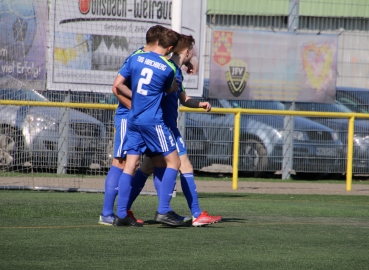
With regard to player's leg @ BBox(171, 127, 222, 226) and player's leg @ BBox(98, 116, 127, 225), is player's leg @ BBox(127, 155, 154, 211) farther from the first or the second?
player's leg @ BBox(171, 127, 222, 226)

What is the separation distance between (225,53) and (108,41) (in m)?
4.26

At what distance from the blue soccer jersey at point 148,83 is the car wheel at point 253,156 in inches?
316

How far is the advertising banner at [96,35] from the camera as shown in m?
12.0

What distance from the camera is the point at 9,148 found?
12.1 m

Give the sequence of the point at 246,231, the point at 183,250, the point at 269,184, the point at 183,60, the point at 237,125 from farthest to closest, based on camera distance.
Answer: the point at 269,184
the point at 237,125
the point at 183,60
the point at 246,231
the point at 183,250

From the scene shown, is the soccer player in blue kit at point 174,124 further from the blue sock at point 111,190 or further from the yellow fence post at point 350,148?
the yellow fence post at point 350,148

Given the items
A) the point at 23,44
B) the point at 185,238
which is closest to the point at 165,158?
the point at 185,238

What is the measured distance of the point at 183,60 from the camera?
768 centimetres

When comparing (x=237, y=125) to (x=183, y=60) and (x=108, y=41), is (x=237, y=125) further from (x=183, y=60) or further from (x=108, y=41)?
(x=183, y=60)

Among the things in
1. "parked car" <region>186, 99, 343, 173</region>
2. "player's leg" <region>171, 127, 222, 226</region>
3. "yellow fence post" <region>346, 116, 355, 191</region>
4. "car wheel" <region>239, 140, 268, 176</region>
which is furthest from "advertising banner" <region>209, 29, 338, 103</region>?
"player's leg" <region>171, 127, 222, 226</region>

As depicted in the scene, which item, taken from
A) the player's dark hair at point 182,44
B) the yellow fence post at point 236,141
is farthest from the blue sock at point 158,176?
the yellow fence post at point 236,141

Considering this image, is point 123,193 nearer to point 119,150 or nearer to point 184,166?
point 119,150

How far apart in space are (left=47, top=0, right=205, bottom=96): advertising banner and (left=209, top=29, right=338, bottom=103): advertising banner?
347 centimetres

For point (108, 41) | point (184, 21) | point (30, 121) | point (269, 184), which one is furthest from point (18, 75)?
point (269, 184)
